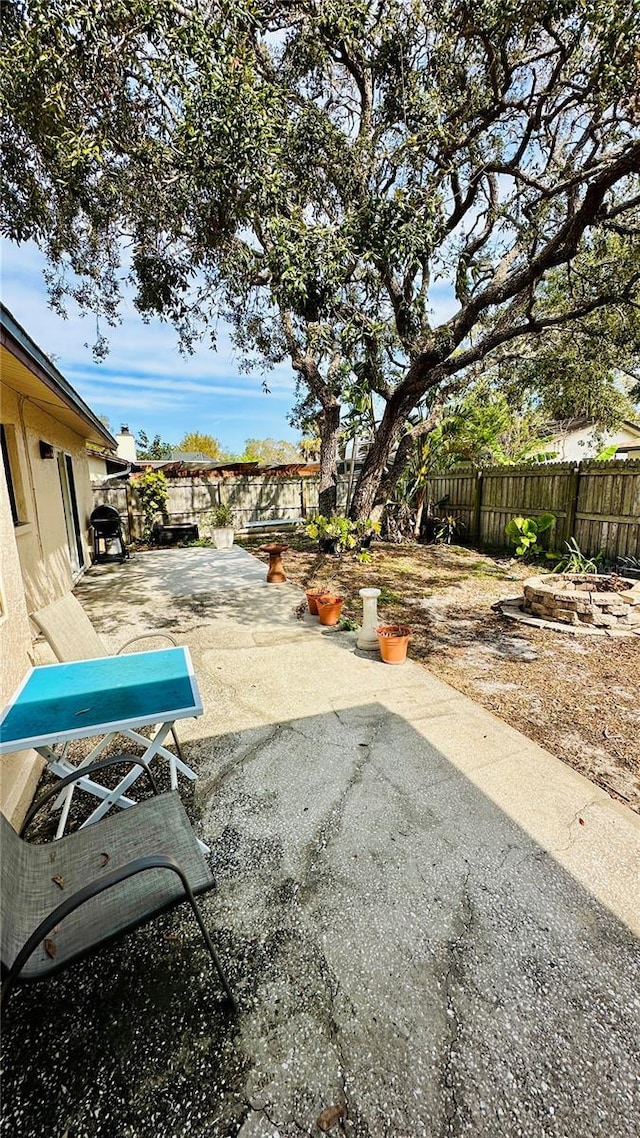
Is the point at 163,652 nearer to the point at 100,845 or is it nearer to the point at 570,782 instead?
the point at 100,845

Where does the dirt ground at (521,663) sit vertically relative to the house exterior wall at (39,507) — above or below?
below

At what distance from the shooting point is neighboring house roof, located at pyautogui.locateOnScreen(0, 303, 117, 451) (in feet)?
8.66

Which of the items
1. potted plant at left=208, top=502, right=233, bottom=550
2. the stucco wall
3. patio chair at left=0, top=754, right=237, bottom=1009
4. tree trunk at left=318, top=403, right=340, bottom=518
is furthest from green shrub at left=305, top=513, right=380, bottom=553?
patio chair at left=0, top=754, right=237, bottom=1009

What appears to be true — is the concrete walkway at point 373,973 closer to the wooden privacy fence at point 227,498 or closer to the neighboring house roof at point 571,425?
the wooden privacy fence at point 227,498

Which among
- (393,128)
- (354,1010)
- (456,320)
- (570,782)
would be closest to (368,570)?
(456,320)

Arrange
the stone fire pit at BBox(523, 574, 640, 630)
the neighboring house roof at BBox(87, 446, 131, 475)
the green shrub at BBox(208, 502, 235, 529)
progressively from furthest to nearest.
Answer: the green shrub at BBox(208, 502, 235, 529), the neighboring house roof at BBox(87, 446, 131, 475), the stone fire pit at BBox(523, 574, 640, 630)

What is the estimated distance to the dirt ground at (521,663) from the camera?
10.7ft

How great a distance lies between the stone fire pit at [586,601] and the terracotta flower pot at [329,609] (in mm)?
2582

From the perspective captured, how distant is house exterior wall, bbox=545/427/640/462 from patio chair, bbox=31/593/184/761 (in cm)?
1902

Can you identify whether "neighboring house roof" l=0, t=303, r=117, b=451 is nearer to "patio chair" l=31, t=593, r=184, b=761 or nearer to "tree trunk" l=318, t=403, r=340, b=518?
"patio chair" l=31, t=593, r=184, b=761

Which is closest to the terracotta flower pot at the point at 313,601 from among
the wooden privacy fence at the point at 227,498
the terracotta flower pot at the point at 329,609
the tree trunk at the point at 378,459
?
the terracotta flower pot at the point at 329,609

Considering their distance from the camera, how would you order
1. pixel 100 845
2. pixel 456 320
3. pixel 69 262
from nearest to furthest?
pixel 100 845 < pixel 456 320 < pixel 69 262

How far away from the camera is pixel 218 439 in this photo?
48062 mm

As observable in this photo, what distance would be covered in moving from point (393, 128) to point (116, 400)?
83.8ft
